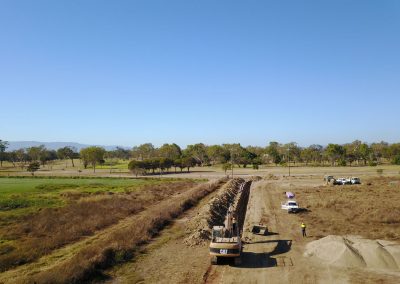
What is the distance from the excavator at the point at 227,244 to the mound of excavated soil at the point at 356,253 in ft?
17.3

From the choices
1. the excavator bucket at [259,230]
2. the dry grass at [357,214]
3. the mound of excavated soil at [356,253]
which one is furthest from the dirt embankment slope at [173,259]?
the dry grass at [357,214]

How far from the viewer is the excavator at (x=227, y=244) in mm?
22000

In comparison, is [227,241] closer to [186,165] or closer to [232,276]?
[232,276]

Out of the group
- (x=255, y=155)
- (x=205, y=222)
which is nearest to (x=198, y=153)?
(x=255, y=155)

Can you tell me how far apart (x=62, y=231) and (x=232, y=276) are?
18.9m

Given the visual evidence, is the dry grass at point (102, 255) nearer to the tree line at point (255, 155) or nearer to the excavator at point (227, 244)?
the excavator at point (227, 244)

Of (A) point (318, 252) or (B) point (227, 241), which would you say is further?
(A) point (318, 252)

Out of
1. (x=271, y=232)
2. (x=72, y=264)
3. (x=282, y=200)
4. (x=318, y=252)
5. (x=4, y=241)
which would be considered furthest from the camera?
(x=282, y=200)

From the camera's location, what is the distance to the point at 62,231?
109 feet

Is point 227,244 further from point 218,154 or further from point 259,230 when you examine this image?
point 218,154

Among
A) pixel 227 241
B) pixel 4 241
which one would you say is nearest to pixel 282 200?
pixel 227 241

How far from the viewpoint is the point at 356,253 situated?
22.9 metres

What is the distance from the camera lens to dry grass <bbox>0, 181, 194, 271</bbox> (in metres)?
26.0

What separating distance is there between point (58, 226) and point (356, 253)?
1055 inches
